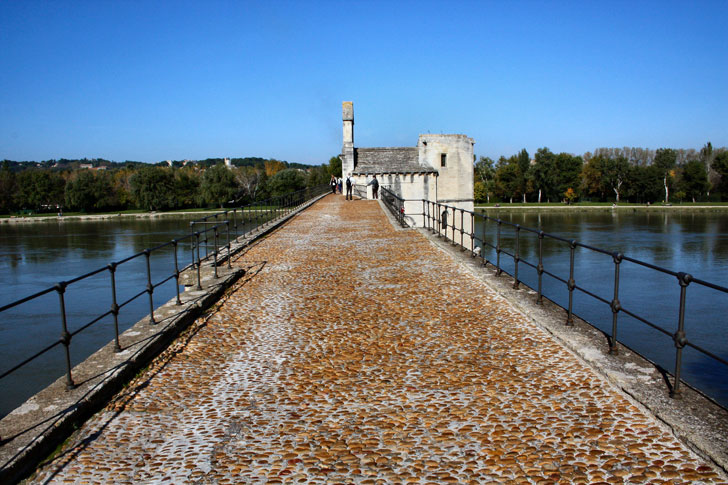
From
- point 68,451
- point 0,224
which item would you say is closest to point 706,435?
point 68,451

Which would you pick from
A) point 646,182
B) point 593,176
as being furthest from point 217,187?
point 646,182

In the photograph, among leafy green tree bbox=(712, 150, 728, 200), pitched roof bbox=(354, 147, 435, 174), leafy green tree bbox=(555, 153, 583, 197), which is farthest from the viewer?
leafy green tree bbox=(555, 153, 583, 197)

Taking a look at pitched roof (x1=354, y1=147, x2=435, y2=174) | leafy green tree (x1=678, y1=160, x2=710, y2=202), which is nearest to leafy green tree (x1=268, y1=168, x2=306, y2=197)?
pitched roof (x1=354, y1=147, x2=435, y2=174)

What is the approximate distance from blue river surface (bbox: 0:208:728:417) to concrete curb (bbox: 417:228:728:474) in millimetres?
1636

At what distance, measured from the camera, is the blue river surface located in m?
19.8

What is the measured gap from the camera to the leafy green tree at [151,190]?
95875mm

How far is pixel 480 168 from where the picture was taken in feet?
387

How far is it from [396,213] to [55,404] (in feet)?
55.5

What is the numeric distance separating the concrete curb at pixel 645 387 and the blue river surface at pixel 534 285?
1.64m

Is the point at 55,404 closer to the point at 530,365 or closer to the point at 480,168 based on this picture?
the point at 530,365

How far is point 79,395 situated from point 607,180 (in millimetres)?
110128

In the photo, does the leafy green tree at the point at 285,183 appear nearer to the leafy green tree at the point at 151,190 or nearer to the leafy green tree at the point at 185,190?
the leafy green tree at the point at 185,190

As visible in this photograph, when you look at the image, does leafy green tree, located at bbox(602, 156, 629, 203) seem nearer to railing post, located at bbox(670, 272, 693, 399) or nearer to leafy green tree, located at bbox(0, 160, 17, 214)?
railing post, located at bbox(670, 272, 693, 399)

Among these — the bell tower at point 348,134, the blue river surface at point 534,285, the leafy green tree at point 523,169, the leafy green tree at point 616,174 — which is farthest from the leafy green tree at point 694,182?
the bell tower at point 348,134
